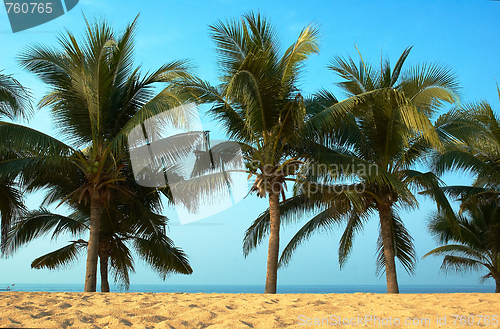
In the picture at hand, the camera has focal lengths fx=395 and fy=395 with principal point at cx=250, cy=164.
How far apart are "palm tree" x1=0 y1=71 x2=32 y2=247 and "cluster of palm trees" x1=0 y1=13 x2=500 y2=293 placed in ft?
0.12

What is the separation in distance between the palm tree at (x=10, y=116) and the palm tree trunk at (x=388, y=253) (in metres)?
9.23

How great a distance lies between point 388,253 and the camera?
32.6ft

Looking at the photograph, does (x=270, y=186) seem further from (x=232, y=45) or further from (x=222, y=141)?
(x=232, y=45)

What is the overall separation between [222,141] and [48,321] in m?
6.21

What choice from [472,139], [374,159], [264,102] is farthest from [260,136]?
[472,139]

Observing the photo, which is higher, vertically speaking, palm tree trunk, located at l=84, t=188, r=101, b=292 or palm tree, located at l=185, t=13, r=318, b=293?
palm tree, located at l=185, t=13, r=318, b=293

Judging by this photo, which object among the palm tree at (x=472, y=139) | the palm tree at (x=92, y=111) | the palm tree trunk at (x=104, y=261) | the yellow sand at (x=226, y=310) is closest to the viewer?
the yellow sand at (x=226, y=310)

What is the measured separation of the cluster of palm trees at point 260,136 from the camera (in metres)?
8.82

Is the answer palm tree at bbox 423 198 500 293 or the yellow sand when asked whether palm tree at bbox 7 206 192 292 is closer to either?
the yellow sand

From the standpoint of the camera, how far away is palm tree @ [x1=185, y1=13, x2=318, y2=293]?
29.2ft
